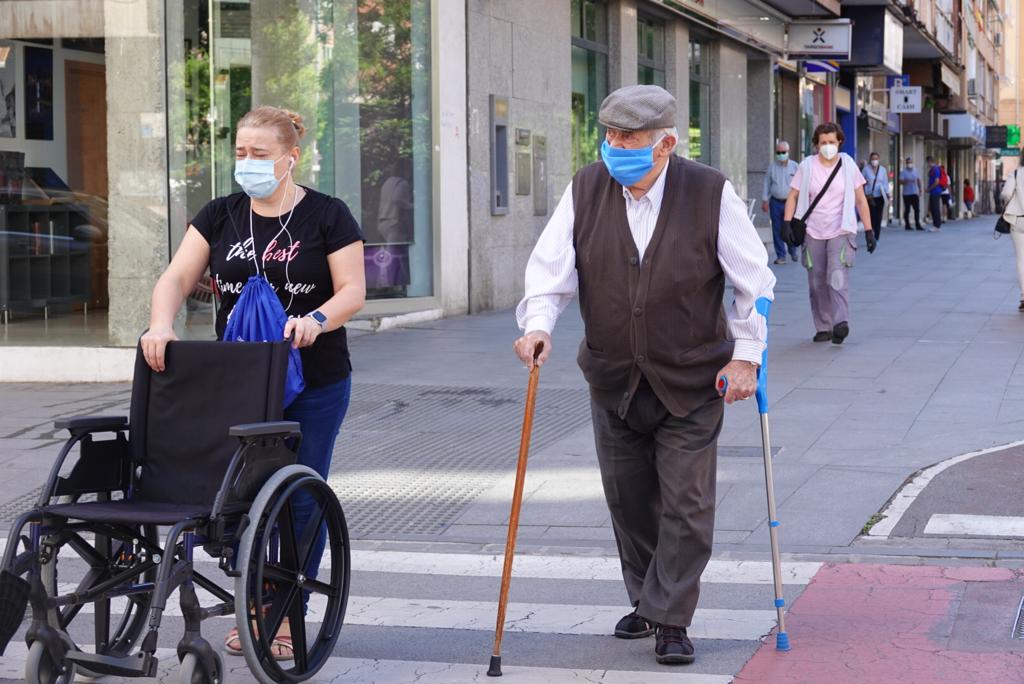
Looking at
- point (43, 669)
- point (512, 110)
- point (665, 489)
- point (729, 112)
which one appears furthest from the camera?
point (729, 112)

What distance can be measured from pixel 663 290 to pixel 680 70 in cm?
1986

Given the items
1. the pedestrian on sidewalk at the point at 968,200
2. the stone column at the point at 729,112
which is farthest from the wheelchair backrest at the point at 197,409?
the pedestrian on sidewalk at the point at 968,200

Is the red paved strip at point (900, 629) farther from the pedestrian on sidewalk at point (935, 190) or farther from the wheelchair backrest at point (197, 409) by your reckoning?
the pedestrian on sidewalk at point (935, 190)

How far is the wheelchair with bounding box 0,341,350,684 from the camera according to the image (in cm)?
438

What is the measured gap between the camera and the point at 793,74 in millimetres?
32844

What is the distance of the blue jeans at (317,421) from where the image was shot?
16.9 feet

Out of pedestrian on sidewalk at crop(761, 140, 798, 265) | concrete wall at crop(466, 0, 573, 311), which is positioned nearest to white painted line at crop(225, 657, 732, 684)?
concrete wall at crop(466, 0, 573, 311)

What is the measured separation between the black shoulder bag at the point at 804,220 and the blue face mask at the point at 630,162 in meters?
8.39

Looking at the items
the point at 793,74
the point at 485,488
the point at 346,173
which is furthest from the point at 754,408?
the point at 793,74

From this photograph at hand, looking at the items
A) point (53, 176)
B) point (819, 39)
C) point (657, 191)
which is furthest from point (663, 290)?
point (819, 39)

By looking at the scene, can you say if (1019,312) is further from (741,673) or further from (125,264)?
(741,673)

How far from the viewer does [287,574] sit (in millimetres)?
4777

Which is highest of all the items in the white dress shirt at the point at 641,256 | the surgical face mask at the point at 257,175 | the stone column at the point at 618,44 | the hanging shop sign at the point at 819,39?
the hanging shop sign at the point at 819,39

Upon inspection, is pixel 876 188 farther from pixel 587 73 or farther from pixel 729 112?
pixel 587 73
